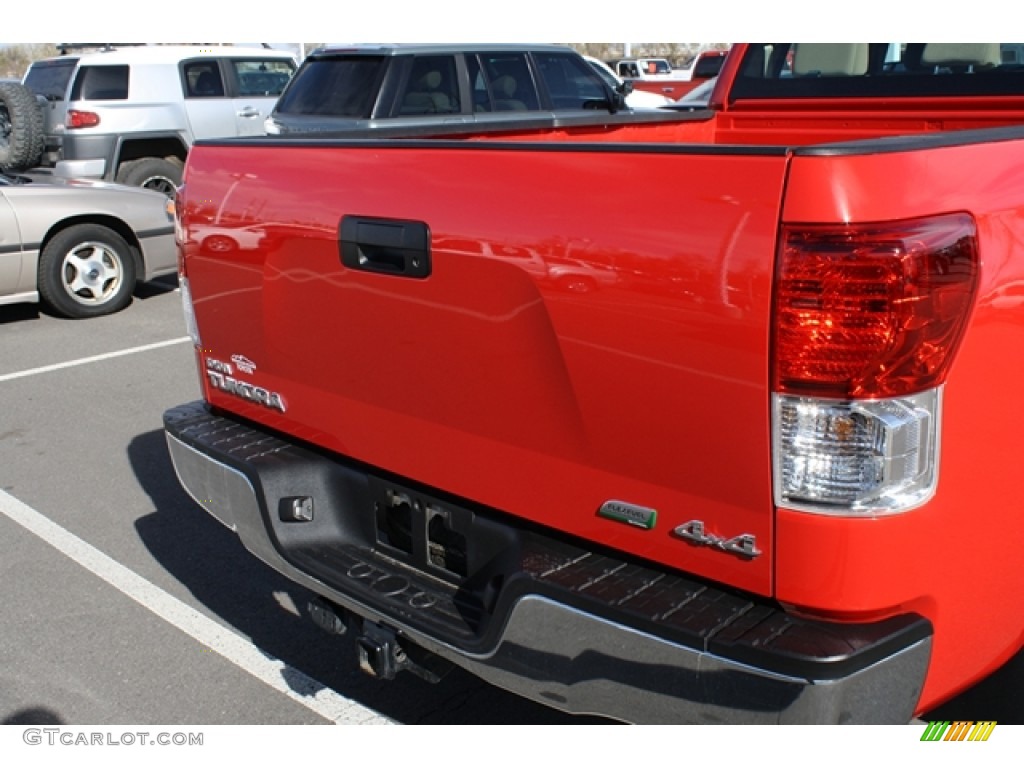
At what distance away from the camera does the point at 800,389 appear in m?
1.92

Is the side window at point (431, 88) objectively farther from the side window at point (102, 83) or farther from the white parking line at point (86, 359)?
the side window at point (102, 83)

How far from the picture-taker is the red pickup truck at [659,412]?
6.23 feet

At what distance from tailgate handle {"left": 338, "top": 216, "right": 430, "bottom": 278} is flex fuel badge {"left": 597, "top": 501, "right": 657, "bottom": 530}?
67 centimetres

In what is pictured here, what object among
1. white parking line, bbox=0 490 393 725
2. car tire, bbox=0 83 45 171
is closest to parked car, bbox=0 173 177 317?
car tire, bbox=0 83 45 171

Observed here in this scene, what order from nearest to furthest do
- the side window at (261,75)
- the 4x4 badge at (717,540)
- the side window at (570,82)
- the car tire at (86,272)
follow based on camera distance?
the 4x4 badge at (717,540) < the car tire at (86,272) < the side window at (570,82) < the side window at (261,75)

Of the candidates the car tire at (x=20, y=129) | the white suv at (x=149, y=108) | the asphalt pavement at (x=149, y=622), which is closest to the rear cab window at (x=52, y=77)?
the white suv at (x=149, y=108)

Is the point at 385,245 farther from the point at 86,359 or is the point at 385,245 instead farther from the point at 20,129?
the point at 20,129

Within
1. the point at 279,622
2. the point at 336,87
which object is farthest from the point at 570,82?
the point at 279,622

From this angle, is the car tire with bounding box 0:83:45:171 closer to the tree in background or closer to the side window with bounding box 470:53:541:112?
the side window with bounding box 470:53:541:112

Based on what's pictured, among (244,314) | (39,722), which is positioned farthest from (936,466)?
(39,722)

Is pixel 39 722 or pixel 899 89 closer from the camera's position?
pixel 39 722

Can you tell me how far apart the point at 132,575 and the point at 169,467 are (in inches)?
46.4

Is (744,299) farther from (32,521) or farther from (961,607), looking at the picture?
(32,521)

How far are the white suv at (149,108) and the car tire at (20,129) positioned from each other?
0.81m
